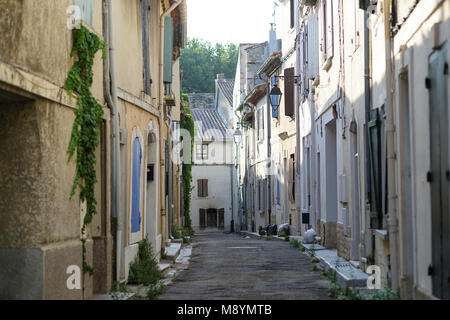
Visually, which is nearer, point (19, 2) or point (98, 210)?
point (19, 2)

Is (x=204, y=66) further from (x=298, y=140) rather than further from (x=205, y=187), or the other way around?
(x=298, y=140)

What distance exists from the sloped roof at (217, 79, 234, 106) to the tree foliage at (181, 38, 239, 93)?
9758 mm

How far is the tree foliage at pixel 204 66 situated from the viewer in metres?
61.9

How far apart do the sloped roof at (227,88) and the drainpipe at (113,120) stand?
38.6 m

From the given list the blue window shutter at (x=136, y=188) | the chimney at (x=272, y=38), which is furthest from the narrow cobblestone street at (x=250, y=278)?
the chimney at (x=272, y=38)

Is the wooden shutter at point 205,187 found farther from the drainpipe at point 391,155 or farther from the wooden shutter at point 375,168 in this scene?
the drainpipe at point 391,155

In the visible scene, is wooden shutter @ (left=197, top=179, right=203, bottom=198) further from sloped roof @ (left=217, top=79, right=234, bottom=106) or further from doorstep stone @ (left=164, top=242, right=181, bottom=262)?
doorstep stone @ (left=164, top=242, right=181, bottom=262)

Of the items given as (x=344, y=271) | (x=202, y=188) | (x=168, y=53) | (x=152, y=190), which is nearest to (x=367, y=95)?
(x=344, y=271)

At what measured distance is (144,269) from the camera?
11125mm

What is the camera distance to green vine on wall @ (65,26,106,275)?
8430 millimetres

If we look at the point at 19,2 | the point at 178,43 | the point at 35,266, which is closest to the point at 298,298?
the point at 35,266

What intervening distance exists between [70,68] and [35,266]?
2388mm

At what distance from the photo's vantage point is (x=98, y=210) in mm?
9430

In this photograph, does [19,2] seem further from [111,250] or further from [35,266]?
[111,250]
